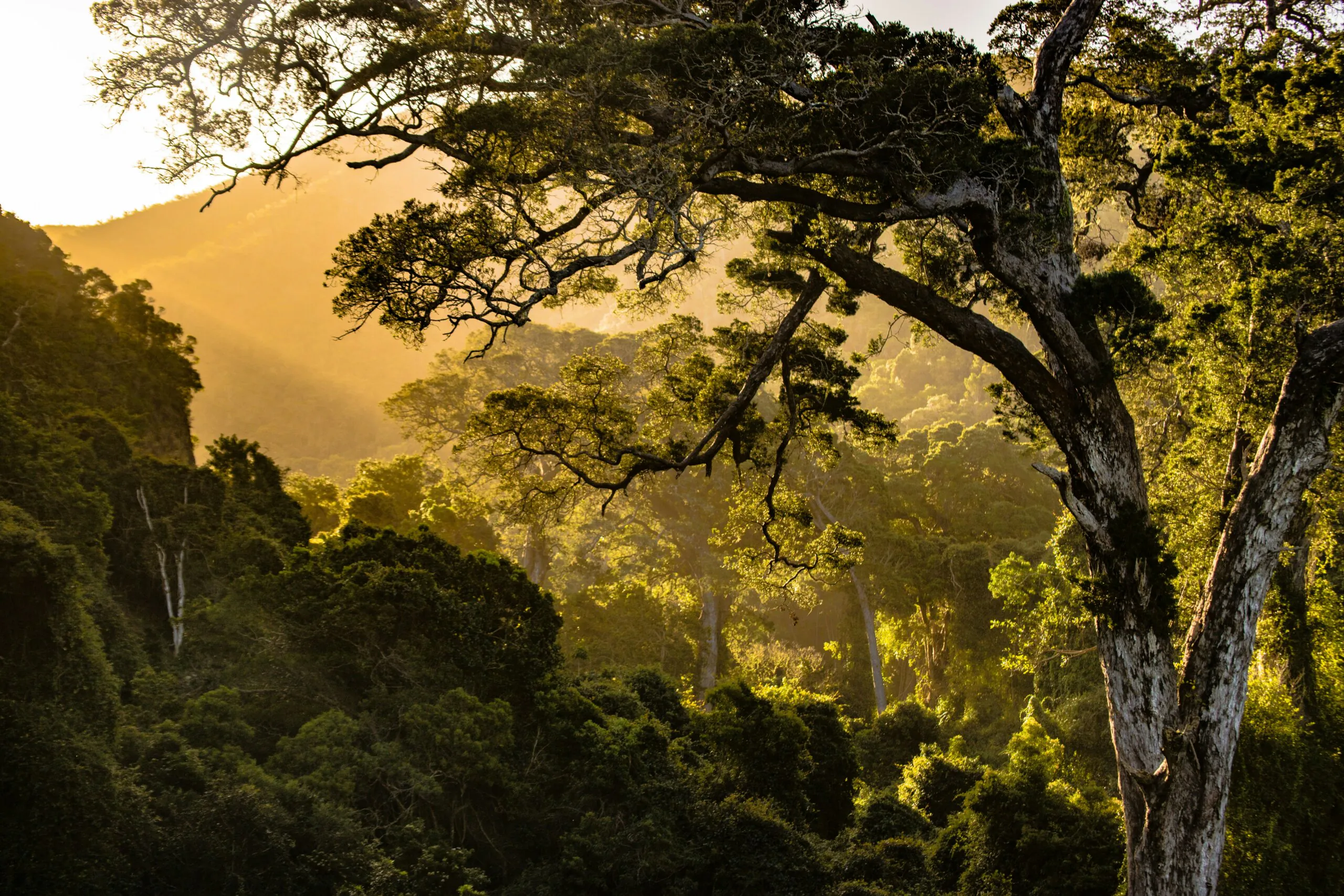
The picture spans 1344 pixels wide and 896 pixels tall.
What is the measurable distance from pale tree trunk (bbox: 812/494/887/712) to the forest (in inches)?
374

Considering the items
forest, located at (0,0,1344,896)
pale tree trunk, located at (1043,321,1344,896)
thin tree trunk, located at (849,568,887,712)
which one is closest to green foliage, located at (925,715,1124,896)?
forest, located at (0,0,1344,896)

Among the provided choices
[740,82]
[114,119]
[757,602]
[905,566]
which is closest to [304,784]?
[114,119]

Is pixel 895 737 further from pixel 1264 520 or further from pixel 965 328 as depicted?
pixel 965 328

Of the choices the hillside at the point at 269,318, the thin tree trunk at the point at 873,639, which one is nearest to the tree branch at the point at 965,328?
the thin tree trunk at the point at 873,639

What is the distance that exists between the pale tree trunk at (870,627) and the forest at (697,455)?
9.50 m

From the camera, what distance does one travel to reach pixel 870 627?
26.6 m

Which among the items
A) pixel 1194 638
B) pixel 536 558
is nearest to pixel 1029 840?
pixel 1194 638

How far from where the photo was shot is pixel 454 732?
10.4m

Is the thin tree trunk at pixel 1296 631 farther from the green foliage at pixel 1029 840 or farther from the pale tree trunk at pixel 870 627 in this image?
the pale tree trunk at pixel 870 627

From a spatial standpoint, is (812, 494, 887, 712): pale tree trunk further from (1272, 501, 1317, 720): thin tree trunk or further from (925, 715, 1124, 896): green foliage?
(1272, 501, 1317, 720): thin tree trunk

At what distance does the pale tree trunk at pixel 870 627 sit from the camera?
25.6 m

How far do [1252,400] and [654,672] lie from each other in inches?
439

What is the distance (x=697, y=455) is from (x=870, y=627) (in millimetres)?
19451

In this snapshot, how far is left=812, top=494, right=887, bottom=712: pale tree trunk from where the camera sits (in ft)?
83.9
